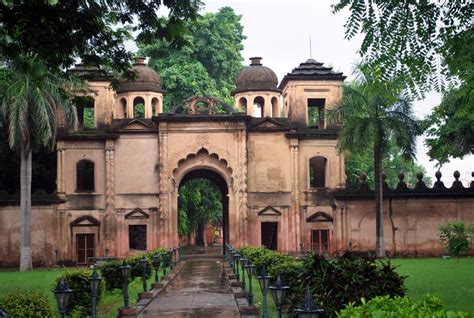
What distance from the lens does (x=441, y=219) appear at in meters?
35.7

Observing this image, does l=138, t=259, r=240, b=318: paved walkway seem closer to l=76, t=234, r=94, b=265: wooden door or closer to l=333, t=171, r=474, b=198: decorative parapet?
l=76, t=234, r=94, b=265: wooden door

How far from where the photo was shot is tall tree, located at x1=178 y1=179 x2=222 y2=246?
45.5m

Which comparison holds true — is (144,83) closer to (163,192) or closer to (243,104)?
(243,104)

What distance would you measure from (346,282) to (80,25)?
219 inches

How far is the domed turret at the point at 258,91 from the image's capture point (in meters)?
37.4

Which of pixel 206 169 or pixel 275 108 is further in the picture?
pixel 275 108

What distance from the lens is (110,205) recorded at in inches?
1372

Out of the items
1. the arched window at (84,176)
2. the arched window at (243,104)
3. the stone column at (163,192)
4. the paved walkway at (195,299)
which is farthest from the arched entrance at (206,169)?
the paved walkway at (195,299)

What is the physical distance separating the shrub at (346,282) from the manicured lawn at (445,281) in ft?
12.0

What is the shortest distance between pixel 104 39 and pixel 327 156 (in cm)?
2529

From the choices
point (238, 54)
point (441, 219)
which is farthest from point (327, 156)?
point (238, 54)

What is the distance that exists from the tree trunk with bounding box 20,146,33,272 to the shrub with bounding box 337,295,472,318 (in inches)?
1005

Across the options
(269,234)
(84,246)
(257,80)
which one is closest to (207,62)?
(257,80)

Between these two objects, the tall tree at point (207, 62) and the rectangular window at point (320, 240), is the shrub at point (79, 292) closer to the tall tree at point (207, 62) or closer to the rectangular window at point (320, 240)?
the rectangular window at point (320, 240)
